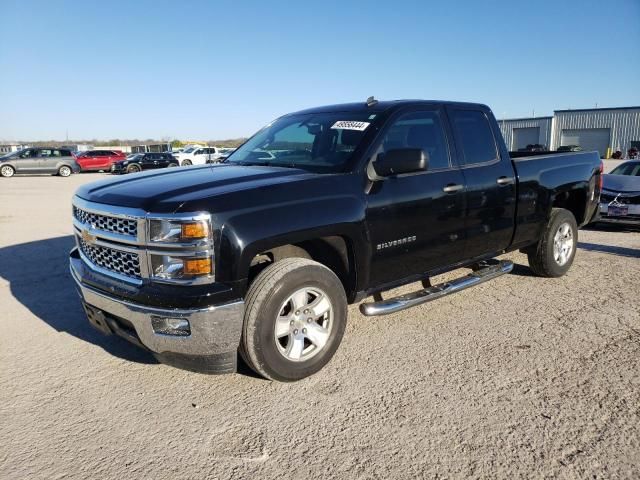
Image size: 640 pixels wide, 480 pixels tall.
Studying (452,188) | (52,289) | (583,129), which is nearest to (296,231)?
(452,188)

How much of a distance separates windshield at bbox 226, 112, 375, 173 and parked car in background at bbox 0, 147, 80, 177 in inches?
1097

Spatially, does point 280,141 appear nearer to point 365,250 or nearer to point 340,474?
point 365,250

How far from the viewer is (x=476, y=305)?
481cm

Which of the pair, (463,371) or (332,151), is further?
(332,151)

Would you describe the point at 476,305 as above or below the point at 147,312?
below

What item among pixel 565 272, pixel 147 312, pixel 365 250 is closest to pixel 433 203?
pixel 365 250

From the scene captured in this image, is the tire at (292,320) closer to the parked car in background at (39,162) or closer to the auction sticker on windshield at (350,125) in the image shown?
the auction sticker on windshield at (350,125)

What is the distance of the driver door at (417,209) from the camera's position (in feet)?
12.0

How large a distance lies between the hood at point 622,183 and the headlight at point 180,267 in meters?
8.42

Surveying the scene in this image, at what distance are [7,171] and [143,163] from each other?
295 inches

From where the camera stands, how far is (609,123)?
157ft

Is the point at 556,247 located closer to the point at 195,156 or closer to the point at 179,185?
the point at 179,185

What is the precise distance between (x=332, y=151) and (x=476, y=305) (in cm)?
218

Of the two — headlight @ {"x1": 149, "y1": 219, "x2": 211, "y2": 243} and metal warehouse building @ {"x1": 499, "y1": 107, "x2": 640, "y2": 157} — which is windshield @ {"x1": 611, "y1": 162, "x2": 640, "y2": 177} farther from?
metal warehouse building @ {"x1": 499, "y1": 107, "x2": 640, "y2": 157}
